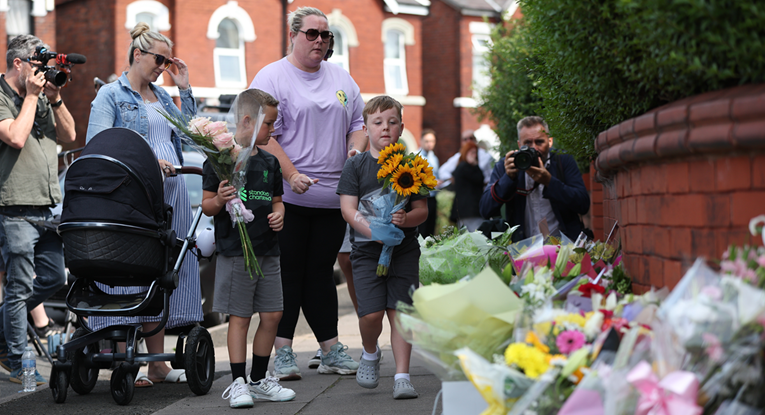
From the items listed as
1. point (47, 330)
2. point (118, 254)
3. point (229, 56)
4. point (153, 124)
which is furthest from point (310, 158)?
point (229, 56)

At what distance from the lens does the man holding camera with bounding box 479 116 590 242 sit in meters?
5.14

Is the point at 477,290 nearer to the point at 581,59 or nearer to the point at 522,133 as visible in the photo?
the point at 581,59

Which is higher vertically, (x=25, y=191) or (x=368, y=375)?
(x=25, y=191)

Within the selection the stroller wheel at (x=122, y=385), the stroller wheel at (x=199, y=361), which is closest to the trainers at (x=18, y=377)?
the stroller wheel at (x=122, y=385)

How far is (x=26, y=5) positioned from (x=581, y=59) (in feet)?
58.7

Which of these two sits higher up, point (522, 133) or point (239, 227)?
point (522, 133)

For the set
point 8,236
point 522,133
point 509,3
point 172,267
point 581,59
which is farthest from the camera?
point 509,3

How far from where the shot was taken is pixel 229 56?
69.6 feet

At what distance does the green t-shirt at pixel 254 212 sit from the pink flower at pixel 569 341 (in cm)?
224

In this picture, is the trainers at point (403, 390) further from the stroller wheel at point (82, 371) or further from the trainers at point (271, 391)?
the stroller wheel at point (82, 371)

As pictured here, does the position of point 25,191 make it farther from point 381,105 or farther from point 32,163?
point 381,105

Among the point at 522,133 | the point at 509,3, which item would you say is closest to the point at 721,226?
the point at 522,133

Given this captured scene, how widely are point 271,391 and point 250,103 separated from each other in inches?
62.1

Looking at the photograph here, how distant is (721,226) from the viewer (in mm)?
2328
